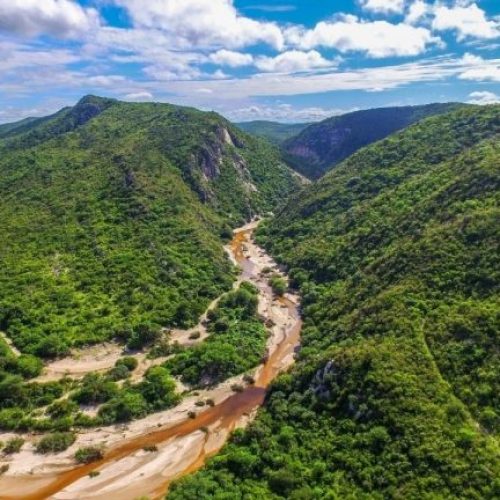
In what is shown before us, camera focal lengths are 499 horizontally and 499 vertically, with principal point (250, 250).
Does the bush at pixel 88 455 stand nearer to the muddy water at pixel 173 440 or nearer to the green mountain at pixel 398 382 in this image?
the muddy water at pixel 173 440

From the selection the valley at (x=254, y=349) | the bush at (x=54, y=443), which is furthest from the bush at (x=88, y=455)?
the bush at (x=54, y=443)

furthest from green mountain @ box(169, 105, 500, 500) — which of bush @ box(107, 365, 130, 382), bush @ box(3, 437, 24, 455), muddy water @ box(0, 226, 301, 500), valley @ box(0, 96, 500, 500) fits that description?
bush @ box(107, 365, 130, 382)

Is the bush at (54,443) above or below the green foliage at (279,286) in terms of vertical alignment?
above

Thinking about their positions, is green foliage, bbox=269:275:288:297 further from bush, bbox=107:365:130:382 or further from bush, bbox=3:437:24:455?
bush, bbox=3:437:24:455

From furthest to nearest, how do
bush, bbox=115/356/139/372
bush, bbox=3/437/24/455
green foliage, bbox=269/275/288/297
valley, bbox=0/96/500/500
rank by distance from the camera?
green foliage, bbox=269/275/288/297 → bush, bbox=115/356/139/372 → bush, bbox=3/437/24/455 → valley, bbox=0/96/500/500

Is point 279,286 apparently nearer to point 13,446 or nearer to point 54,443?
point 54,443

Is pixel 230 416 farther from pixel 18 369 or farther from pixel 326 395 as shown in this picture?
pixel 18 369

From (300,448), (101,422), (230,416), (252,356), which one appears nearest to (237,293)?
(252,356)
